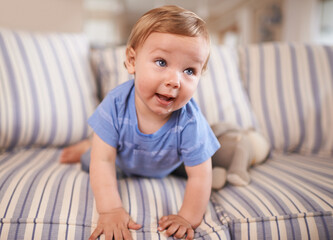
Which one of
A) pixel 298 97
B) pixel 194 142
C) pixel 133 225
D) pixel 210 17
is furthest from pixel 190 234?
pixel 210 17

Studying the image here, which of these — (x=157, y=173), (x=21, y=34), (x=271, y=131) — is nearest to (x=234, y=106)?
(x=271, y=131)

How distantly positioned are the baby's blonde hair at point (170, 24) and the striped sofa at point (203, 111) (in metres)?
0.48

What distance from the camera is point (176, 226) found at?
67 centimetres

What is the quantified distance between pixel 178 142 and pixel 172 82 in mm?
236

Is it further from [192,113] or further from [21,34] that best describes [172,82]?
[21,34]

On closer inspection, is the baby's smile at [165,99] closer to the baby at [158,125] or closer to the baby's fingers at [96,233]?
the baby at [158,125]

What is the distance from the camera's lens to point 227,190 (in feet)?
2.93

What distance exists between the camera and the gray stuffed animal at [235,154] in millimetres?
905

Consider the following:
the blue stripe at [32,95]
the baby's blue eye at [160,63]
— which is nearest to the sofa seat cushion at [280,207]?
the baby's blue eye at [160,63]

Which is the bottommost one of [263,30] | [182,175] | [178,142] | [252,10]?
[182,175]

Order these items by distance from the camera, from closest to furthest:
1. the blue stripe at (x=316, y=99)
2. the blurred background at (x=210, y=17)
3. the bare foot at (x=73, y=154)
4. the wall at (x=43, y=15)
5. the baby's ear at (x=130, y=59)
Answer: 1. the baby's ear at (x=130, y=59)
2. the bare foot at (x=73, y=154)
3. the blue stripe at (x=316, y=99)
4. the wall at (x=43, y=15)
5. the blurred background at (x=210, y=17)

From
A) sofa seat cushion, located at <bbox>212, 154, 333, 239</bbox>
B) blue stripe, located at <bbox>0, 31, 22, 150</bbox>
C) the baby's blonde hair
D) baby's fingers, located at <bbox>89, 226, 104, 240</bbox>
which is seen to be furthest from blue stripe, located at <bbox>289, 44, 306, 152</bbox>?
blue stripe, located at <bbox>0, 31, 22, 150</bbox>

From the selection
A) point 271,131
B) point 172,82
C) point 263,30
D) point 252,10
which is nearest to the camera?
point 172,82

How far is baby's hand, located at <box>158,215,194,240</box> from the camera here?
0.65 metres
